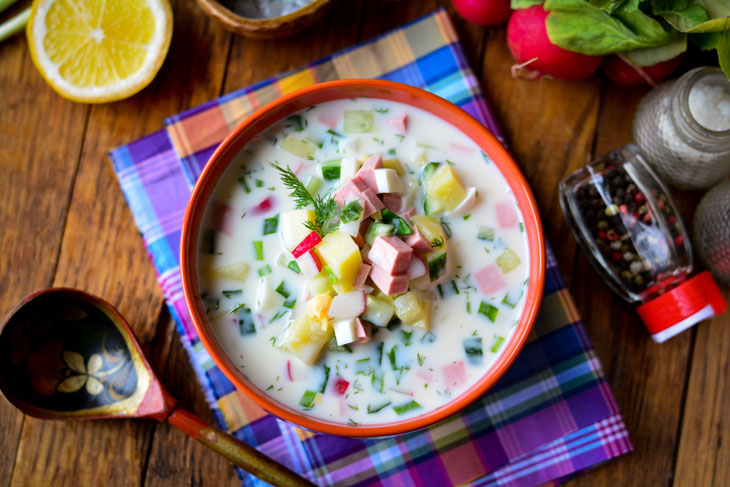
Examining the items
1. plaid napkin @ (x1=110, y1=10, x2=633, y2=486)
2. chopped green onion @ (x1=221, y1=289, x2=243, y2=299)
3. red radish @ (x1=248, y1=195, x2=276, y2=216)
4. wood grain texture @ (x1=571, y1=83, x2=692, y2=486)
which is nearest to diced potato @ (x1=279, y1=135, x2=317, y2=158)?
red radish @ (x1=248, y1=195, x2=276, y2=216)

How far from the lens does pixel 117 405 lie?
1691 millimetres

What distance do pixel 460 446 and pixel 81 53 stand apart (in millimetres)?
1538

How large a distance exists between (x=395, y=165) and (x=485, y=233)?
267 mm

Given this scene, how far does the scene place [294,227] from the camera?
4.70ft

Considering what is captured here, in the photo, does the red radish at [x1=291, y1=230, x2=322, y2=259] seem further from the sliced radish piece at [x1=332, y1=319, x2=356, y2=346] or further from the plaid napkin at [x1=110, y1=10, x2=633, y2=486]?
the plaid napkin at [x1=110, y1=10, x2=633, y2=486]

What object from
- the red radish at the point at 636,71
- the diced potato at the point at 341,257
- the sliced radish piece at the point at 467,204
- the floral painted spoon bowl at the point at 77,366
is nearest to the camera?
the diced potato at the point at 341,257

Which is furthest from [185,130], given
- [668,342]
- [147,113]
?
[668,342]

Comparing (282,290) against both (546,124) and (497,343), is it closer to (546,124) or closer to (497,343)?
(497,343)

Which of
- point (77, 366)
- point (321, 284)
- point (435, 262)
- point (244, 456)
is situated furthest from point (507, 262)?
point (77, 366)

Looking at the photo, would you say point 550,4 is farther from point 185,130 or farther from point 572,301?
point 185,130

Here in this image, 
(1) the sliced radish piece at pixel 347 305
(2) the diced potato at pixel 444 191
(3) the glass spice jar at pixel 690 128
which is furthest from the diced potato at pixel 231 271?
(3) the glass spice jar at pixel 690 128

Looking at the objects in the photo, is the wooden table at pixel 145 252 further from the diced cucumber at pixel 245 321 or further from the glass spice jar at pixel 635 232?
the diced cucumber at pixel 245 321

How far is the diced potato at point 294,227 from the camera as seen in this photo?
143cm

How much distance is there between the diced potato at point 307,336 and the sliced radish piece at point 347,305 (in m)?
0.04
